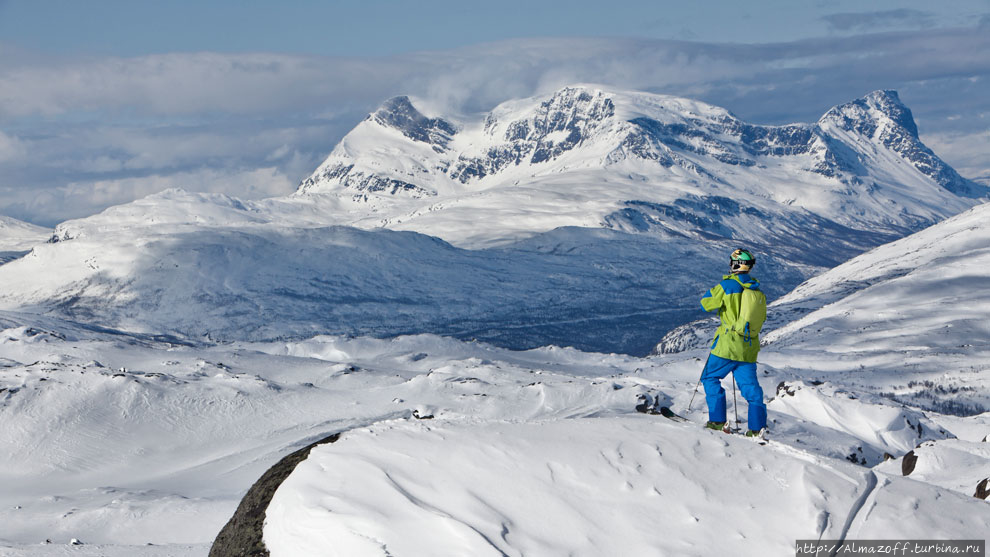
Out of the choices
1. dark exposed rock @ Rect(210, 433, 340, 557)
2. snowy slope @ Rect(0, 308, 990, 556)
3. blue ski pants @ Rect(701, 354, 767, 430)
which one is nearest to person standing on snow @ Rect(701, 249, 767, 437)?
blue ski pants @ Rect(701, 354, 767, 430)

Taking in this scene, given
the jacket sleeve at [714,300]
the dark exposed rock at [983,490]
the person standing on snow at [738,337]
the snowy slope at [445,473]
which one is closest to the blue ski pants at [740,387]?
the person standing on snow at [738,337]

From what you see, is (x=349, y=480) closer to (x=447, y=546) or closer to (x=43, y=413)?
(x=447, y=546)

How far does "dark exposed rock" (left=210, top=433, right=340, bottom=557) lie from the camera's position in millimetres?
11547

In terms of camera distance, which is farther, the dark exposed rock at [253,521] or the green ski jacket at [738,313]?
the green ski jacket at [738,313]

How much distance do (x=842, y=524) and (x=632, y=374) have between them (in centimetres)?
12647

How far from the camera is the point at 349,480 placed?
11820 mm

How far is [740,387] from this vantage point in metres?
17.4

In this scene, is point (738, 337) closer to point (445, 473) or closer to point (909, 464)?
point (445, 473)

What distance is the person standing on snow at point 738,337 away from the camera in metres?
16.8

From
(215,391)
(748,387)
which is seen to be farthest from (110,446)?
(748,387)

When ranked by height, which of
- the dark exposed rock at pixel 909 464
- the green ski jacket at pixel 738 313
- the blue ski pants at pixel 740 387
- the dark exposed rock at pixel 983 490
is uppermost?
the green ski jacket at pixel 738 313

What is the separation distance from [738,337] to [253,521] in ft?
32.7

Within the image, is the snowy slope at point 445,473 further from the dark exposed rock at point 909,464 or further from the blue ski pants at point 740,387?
the blue ski pants at point 740,387

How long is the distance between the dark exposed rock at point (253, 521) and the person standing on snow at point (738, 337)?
8.45 metres
